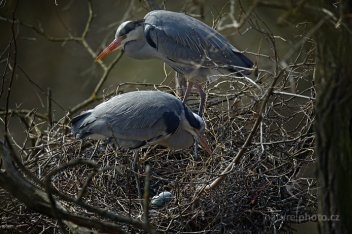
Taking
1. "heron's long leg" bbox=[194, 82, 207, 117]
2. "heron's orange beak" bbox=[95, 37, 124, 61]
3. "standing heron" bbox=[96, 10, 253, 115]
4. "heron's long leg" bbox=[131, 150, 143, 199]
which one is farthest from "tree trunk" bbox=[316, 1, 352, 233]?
→ "heron's orange beak" bbox=[95, 37, 124, 61]

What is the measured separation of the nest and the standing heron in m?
0.26

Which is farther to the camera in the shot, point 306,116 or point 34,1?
point 34,1

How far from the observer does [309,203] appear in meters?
4.78

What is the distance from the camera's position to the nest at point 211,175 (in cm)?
465

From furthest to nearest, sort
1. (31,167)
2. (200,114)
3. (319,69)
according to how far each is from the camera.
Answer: (200,114) → (31,167) → (319,69)

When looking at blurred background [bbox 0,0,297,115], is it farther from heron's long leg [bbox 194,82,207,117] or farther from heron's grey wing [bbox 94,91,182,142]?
heron's grey wing [bbox 94,91,182,142]

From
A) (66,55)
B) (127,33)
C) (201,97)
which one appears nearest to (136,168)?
(201,97)

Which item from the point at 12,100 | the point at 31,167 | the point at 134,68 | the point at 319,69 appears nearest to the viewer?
the point at 319,69

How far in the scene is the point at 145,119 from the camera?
17.6 ft

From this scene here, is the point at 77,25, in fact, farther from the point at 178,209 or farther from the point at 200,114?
the point at 178,209

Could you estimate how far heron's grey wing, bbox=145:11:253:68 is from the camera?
5949 mm

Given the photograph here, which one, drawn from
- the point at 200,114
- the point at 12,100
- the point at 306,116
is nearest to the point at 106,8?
the point at 12,100

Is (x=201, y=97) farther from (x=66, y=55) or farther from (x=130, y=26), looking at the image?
(x=66, y=55)

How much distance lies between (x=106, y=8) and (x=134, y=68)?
716 mm
